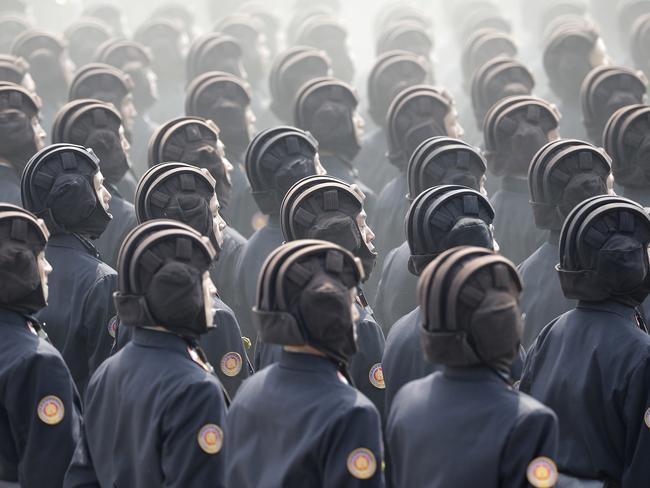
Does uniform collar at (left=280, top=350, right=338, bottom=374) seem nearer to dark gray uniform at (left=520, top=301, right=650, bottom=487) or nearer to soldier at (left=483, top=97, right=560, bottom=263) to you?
dark gray uniform at (left=520, top=301, right=650, bottom=487)

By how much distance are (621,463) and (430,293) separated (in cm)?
191

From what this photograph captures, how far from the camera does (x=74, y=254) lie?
34.7ft

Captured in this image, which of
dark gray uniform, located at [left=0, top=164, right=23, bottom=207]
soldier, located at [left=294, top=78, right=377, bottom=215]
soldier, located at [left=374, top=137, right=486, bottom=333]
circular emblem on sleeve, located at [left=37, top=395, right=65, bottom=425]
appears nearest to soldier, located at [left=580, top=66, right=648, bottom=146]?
soldier, located at [left=294, top=78, right=377, bottom=215]

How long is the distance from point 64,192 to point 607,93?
6311mm

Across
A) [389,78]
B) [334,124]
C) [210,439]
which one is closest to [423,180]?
[334,124]

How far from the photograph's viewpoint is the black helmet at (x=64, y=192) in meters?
10.7

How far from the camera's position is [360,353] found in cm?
939

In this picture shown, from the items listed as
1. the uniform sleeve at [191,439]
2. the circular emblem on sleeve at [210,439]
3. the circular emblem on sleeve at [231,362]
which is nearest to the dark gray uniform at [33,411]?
the uniform sleeve at [191,439]

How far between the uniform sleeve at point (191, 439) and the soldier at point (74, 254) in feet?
8.17

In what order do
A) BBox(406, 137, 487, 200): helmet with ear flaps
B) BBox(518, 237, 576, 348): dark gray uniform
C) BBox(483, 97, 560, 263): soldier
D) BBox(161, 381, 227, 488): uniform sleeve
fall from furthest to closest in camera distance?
1. BBox(483, 97, 560, 263): soldier
2. BBox(406, 137, 487, 200): helmet with ear flaps
3. BBox(518, 237, 576, 348): dark gray uniform
4. BBox(161, 381, 227, 488): uniform sleeve

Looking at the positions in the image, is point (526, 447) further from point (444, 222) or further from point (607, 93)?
point (607, 93)

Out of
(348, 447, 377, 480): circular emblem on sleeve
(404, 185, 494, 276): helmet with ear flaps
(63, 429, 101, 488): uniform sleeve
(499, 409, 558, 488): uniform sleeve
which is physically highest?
(404, 185, 494, 276): helmet with ear flaps

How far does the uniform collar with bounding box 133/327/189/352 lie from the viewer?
8.09 metres

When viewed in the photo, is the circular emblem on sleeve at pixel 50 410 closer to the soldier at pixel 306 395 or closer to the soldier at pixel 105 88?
the soldier at pixel 306 395
